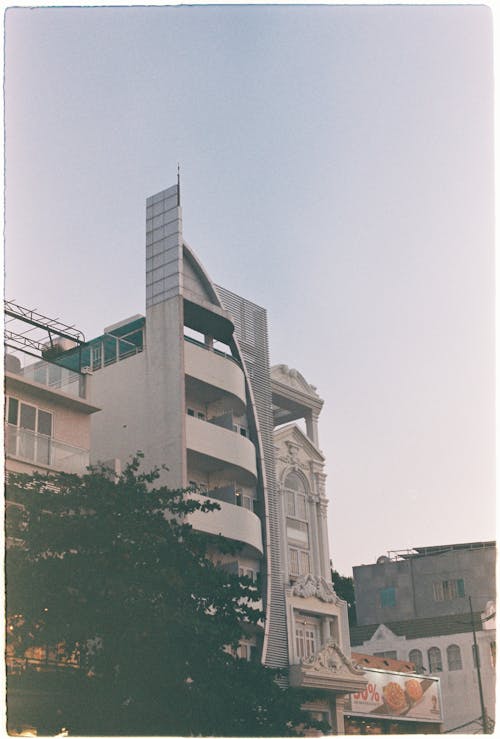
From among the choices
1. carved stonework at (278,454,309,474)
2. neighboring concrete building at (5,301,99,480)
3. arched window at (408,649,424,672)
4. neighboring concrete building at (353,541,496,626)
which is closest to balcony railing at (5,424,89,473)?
neighboring concrete building at (5,301,99,480)

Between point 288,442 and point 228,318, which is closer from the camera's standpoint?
point 228,318

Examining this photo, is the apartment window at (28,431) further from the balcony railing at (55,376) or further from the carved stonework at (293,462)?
the carved stonework at (293,462)

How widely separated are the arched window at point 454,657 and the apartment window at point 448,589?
466 cm

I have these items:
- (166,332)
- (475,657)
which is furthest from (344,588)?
(166,332)

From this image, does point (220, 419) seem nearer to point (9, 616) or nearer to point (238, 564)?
point (238, 564)

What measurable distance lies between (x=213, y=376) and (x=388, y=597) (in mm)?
24582

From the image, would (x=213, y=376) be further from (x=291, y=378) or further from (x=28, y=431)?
(x=28, y=431)

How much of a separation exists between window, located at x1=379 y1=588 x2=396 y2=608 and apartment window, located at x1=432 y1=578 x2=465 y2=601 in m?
2.24

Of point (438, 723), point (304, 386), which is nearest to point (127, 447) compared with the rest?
point (304, 386)

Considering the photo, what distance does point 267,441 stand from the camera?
40125mm

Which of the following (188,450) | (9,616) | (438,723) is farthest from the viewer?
(438,723)

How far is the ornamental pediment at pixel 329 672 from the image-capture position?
37.4 metres

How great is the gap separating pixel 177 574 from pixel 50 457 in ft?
20.5

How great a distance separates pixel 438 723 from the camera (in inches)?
1843
